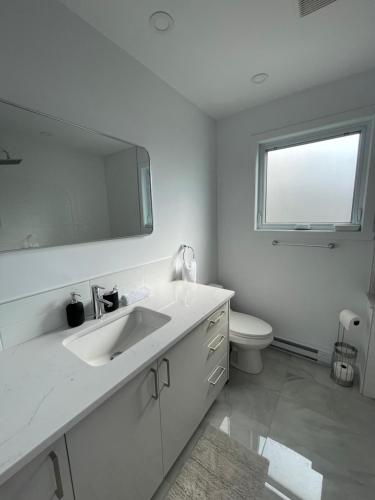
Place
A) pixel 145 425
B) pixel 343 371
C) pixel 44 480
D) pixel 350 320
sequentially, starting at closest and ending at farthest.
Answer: pixel 44 480, pixel 145 425, pixel 350 320, pixel 343 371

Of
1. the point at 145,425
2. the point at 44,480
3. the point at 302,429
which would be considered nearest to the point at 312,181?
the point at 302,429

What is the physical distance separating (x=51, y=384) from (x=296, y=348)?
211 cm

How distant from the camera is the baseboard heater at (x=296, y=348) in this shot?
197 centimetres

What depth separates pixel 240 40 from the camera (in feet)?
4.06

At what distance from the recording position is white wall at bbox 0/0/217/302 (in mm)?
896

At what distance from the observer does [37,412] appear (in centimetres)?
60

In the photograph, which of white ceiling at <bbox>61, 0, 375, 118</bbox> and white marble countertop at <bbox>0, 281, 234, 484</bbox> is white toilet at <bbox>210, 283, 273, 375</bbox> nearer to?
white marble countertop at <bbox>0, 281, 234, 484</bbox>

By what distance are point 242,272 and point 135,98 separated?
181 centimetres

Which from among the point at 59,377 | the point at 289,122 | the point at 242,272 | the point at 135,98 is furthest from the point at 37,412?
the point at 289,122

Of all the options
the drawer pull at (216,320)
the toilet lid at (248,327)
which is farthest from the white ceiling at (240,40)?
the toilet lid at (248,327)

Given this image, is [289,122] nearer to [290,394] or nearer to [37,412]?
[290,394]

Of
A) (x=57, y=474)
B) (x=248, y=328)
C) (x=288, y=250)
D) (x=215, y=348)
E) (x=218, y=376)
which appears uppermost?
(x=288, y=250)

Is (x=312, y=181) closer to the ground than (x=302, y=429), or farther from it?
farther from it

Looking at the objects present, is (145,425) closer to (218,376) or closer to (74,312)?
(74,312)
